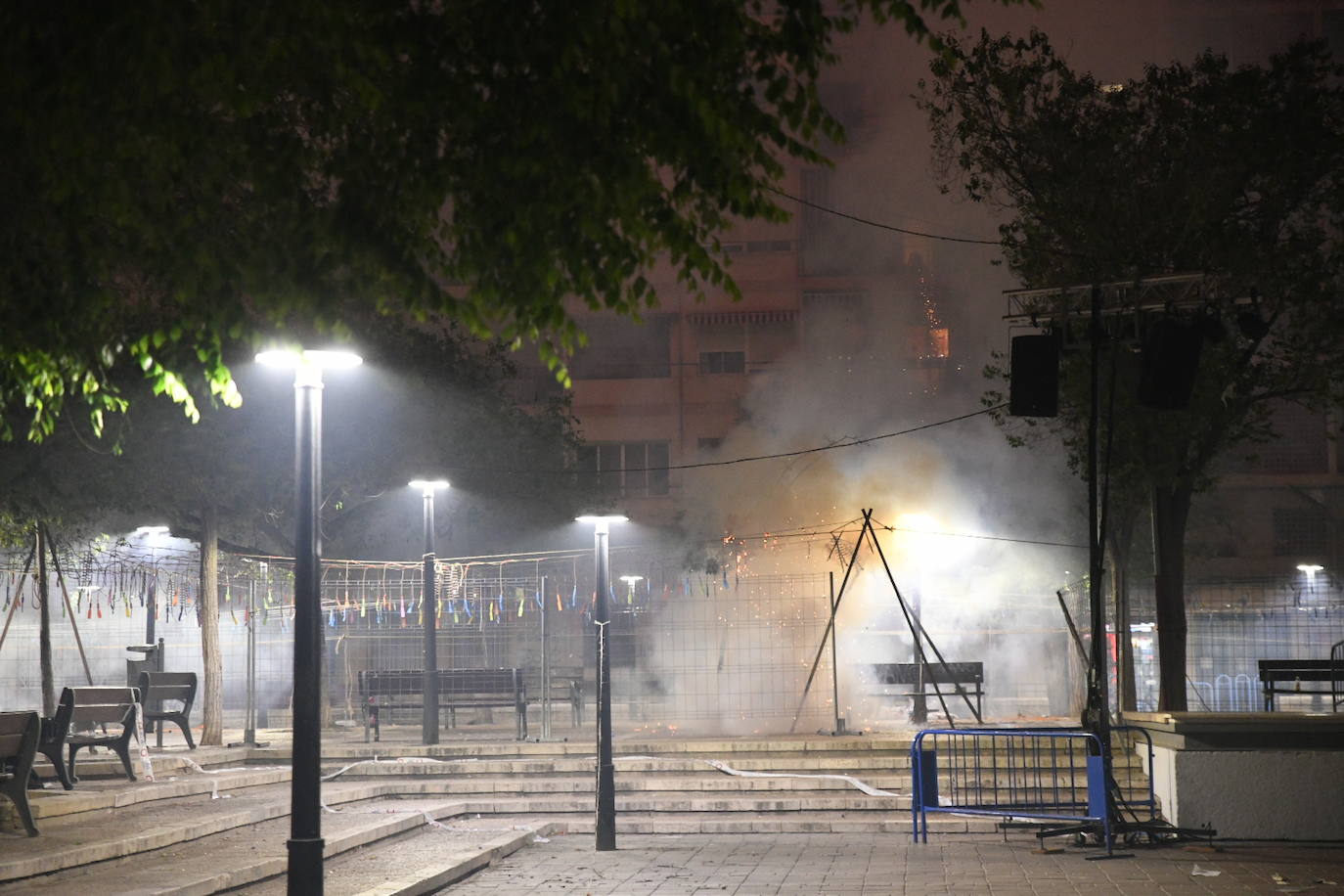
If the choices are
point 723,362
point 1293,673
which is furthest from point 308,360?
point 723,362

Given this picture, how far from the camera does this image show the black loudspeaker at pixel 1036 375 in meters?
12.7

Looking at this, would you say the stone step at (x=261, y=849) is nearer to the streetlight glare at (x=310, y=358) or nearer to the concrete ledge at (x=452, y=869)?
the concrete ledge at (x=452, y=869)

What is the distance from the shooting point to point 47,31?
5645 mm

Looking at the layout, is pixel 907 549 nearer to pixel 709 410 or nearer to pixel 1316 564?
pixel 709 410

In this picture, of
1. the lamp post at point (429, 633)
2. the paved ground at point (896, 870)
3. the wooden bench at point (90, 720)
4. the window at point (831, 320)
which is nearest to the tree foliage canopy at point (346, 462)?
the lamp post at point (429, 633)

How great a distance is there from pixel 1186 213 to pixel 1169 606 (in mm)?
4706

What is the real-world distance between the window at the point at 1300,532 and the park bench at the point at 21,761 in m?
40.7

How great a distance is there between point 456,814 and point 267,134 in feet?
33.6

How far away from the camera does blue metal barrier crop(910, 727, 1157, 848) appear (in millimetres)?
11086

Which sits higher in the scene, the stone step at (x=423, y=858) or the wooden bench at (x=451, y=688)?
the wooden bench at (x=451, y=688)

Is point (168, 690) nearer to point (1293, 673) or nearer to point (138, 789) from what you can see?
point (138, 789)

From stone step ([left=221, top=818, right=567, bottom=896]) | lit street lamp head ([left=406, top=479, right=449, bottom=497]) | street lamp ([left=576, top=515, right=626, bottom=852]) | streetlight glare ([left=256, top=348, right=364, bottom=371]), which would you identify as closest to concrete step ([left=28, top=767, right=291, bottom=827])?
stone step ([left=221, top=818, right=567, bottom=896])

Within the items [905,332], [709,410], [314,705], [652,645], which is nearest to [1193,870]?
[314,705]

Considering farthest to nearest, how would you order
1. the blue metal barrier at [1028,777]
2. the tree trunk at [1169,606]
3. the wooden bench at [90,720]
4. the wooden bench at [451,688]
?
1. the wooden bench at [451,688]
2. the tree trunk at [1169,606]
3. the wooden bench at [90,720]
4. the blue metal barrier at [1028,777]
